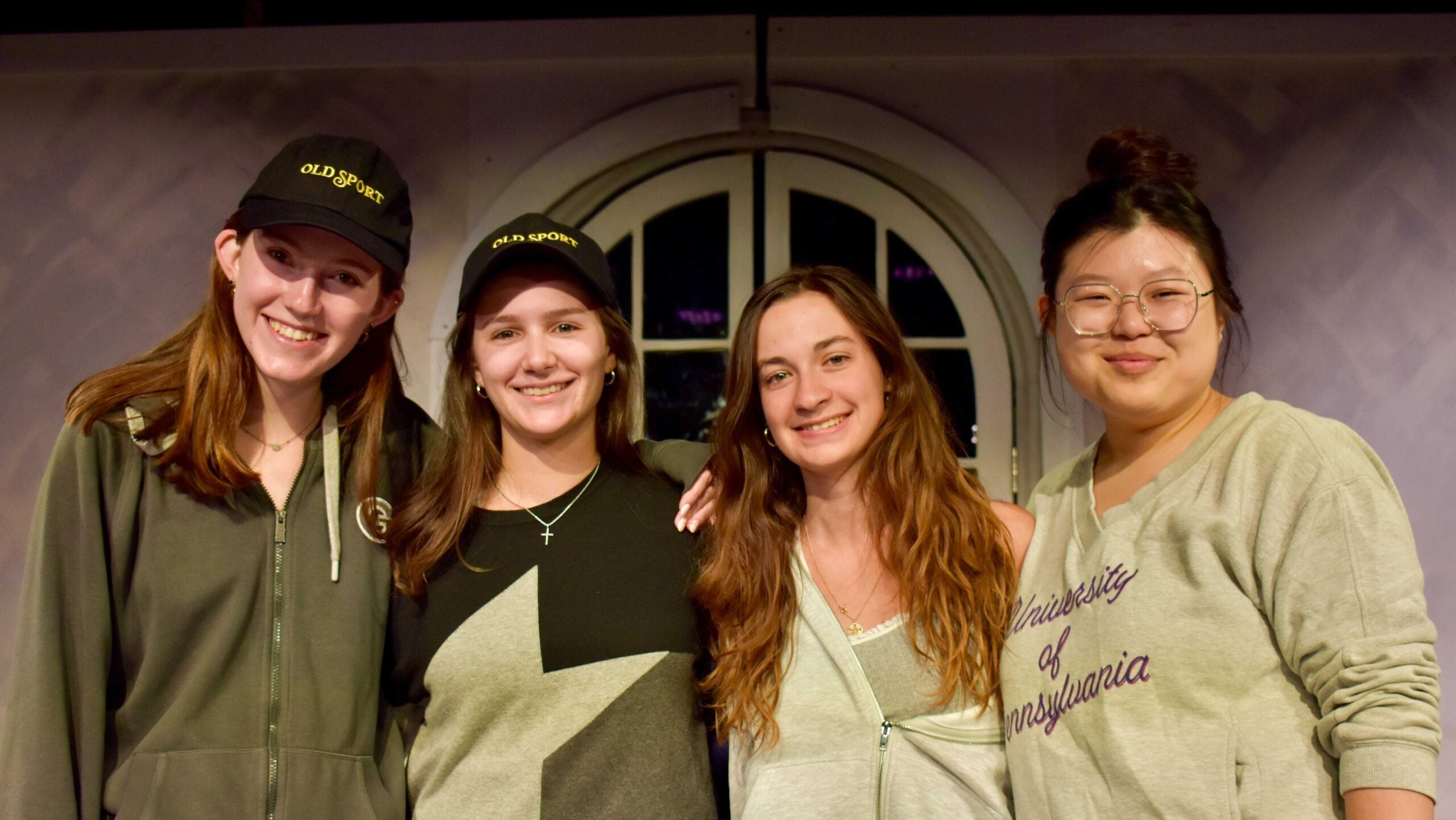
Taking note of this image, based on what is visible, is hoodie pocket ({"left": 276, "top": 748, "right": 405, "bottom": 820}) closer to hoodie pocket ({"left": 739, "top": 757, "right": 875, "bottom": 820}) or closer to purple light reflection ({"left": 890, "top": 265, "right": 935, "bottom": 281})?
hoodie pocket ({"left": 739, "top": 757, "right": 875, "bottom": 820})

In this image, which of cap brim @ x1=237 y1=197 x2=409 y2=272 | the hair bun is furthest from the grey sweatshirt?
cap brim @ x1=237 y1=197 x2=409 y2=272

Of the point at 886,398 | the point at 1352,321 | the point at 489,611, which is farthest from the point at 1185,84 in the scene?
the point at 489,611

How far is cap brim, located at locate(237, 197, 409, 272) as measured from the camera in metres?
1.66

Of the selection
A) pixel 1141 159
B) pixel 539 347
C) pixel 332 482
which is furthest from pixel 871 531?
pixel 332 482

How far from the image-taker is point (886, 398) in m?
2.02

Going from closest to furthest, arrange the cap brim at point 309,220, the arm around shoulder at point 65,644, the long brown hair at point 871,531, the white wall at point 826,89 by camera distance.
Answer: the arm around shoulder at point 65,644
the cap brim at point 309,220
the long brown hair at point 871,531
the white wall at point 826,89

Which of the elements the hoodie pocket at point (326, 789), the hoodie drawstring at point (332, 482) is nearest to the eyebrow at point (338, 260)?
the hoodie drawstring at point (332, 482)

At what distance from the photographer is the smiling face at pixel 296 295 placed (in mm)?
1711

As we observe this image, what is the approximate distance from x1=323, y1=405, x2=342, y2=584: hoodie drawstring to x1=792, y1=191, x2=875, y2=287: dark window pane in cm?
154

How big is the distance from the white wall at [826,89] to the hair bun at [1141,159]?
110cm

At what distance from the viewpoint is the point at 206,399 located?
1.71 metres

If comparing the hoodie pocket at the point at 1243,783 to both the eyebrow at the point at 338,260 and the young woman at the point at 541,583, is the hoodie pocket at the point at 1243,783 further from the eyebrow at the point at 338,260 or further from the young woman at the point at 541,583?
the eyebrow at the point at 338,260

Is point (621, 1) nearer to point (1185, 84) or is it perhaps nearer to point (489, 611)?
point (1185, 84)

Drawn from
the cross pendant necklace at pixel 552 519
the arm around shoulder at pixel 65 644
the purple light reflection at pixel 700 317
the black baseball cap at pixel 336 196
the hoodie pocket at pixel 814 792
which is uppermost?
the purple light reflection at pixel 700 317
